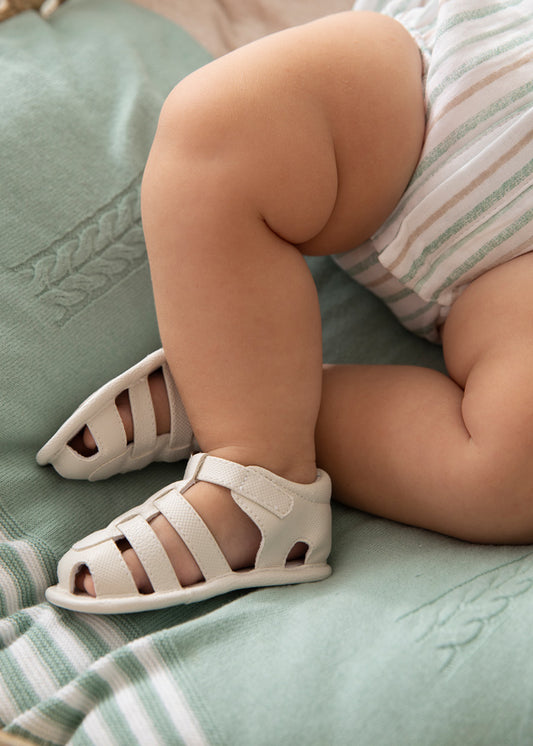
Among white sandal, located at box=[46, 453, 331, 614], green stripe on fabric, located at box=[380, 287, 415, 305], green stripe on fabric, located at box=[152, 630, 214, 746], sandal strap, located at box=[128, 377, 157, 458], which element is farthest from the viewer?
green stripe on fabric, located at box=[380, 287, 415, 305]

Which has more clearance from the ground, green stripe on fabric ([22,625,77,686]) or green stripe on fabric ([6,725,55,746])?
green stripe on fabric ([6,725,55,746])

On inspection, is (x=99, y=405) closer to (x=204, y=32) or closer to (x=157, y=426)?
(x=157, y=426)

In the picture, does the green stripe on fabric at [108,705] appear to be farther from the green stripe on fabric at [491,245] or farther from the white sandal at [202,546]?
the green stripe on fabric at [491,245]

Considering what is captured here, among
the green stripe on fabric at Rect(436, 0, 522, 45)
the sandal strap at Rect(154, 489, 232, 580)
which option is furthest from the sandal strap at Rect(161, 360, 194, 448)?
the green stripe on fabric at Rect(436, 0, 522, 45)

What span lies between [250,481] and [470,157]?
41 cm

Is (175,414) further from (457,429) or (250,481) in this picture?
(457,429)

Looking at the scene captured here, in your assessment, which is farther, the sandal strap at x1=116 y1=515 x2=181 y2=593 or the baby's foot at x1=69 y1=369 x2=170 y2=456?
the baby's foot at x1=69 y1=369 x2=170 y2=456

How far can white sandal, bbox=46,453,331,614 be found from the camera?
626 millimetres

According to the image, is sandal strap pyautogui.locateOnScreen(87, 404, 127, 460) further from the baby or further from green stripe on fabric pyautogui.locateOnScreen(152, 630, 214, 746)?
green stripe on fabric pyautogui.locateOnScreen(152, 630, 214, 746)

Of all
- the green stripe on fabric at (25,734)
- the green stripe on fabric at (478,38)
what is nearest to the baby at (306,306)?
the green stripe on fabric at (478,38)

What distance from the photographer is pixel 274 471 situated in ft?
2.27

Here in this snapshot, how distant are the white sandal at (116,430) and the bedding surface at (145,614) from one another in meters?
0.03

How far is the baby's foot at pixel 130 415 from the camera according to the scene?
74 cm

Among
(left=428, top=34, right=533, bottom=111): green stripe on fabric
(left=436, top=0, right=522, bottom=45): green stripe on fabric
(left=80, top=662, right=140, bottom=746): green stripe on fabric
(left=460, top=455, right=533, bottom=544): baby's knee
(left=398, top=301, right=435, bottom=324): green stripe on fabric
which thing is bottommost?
(left=460, top=455, right=533, bottom=544): baby's knee
